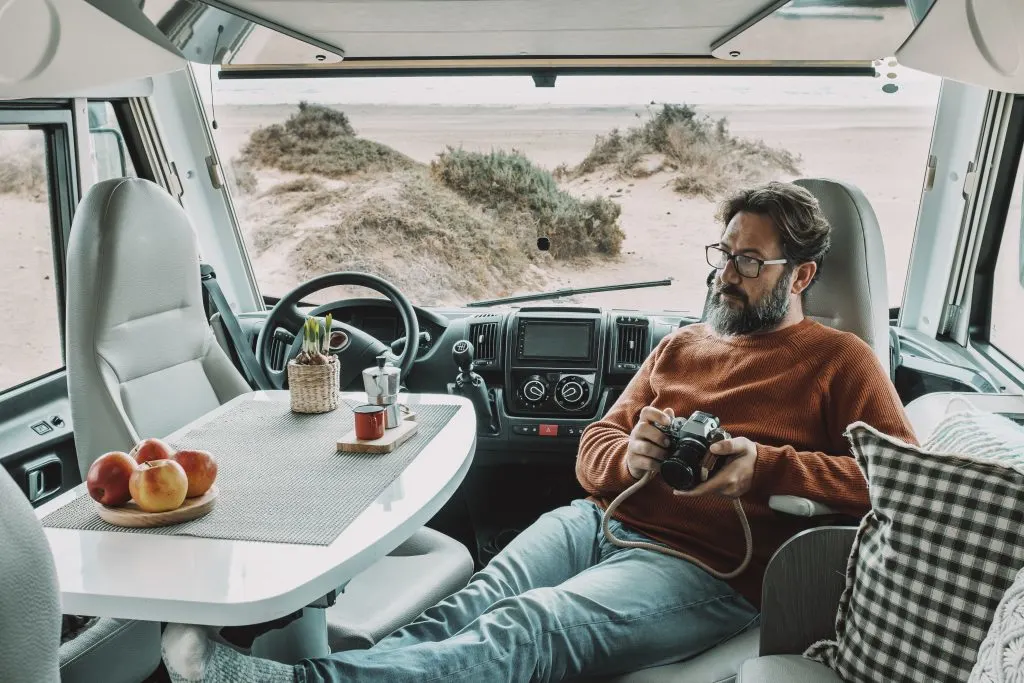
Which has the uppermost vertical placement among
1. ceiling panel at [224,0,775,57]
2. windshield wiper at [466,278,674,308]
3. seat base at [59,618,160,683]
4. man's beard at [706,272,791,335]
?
ceiling panel at [224,0,775,57]

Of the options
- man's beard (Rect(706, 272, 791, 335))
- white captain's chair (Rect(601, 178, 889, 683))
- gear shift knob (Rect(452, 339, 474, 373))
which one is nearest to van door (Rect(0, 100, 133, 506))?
gear shift knob (Rect(452, 339, 474, 373))

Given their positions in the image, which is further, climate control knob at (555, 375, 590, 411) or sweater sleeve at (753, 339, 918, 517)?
climate control knob at (555, 375, 590, 411)

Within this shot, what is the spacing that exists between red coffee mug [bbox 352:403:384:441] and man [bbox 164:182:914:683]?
0.41 metres

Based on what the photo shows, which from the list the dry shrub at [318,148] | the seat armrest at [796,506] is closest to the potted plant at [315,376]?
the seat armrest at [796,506]

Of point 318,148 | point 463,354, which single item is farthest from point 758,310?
point 318,148

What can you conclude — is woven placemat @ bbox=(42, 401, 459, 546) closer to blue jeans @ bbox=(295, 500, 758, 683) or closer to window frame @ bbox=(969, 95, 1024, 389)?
blue jeans @ bbox=(295, 500, 758, 683)

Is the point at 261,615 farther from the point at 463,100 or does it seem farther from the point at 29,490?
the point at 463,100

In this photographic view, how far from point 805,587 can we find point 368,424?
3.35 ft

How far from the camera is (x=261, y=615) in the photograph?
4.71ft

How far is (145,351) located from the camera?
7.98ft

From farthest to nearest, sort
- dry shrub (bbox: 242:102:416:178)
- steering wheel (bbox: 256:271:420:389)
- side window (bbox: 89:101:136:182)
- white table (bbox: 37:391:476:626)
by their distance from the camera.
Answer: dry shrub (bbox: 242:102:416:178), side window (bbox: 89:101:136:182), steering wheel (bbox: 256:271:420:389), white table (bbox: 37:391:476:626)

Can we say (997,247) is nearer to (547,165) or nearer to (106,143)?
(547,165)

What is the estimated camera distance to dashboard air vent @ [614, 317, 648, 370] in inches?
125

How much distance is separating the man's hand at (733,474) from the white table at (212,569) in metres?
0.60
